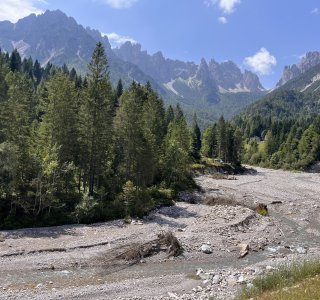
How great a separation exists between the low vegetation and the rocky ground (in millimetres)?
2829

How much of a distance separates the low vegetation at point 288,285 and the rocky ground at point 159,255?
111 inches


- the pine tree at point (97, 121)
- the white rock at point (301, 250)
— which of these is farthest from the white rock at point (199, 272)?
the pine tree at point (97, 121)

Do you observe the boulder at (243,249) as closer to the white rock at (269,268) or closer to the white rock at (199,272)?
the white rock at (269,268)

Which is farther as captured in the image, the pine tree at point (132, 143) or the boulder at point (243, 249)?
the pine tree at point (132, 143)

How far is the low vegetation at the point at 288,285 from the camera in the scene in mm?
16359

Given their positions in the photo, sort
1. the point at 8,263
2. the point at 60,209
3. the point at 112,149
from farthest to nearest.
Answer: the point at 112,149 < the point at 60,209 < the point at 8,263

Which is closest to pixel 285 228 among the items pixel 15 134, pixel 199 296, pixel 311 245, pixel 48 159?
pixel 311 245

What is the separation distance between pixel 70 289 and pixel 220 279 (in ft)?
34.0

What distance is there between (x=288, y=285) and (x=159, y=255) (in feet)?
49.7

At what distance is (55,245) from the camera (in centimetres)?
3450

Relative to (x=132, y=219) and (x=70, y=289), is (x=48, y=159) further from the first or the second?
(x=70, y=289)

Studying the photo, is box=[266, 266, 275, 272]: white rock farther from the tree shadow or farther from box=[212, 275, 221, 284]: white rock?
the tree shadow

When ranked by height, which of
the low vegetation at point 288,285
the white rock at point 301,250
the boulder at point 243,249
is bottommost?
the white rock at point 301,250

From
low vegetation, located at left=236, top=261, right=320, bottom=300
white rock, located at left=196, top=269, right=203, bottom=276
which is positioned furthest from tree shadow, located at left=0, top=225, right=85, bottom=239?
low vegetation, located at left=236, top=261, right=320, bottom=300
